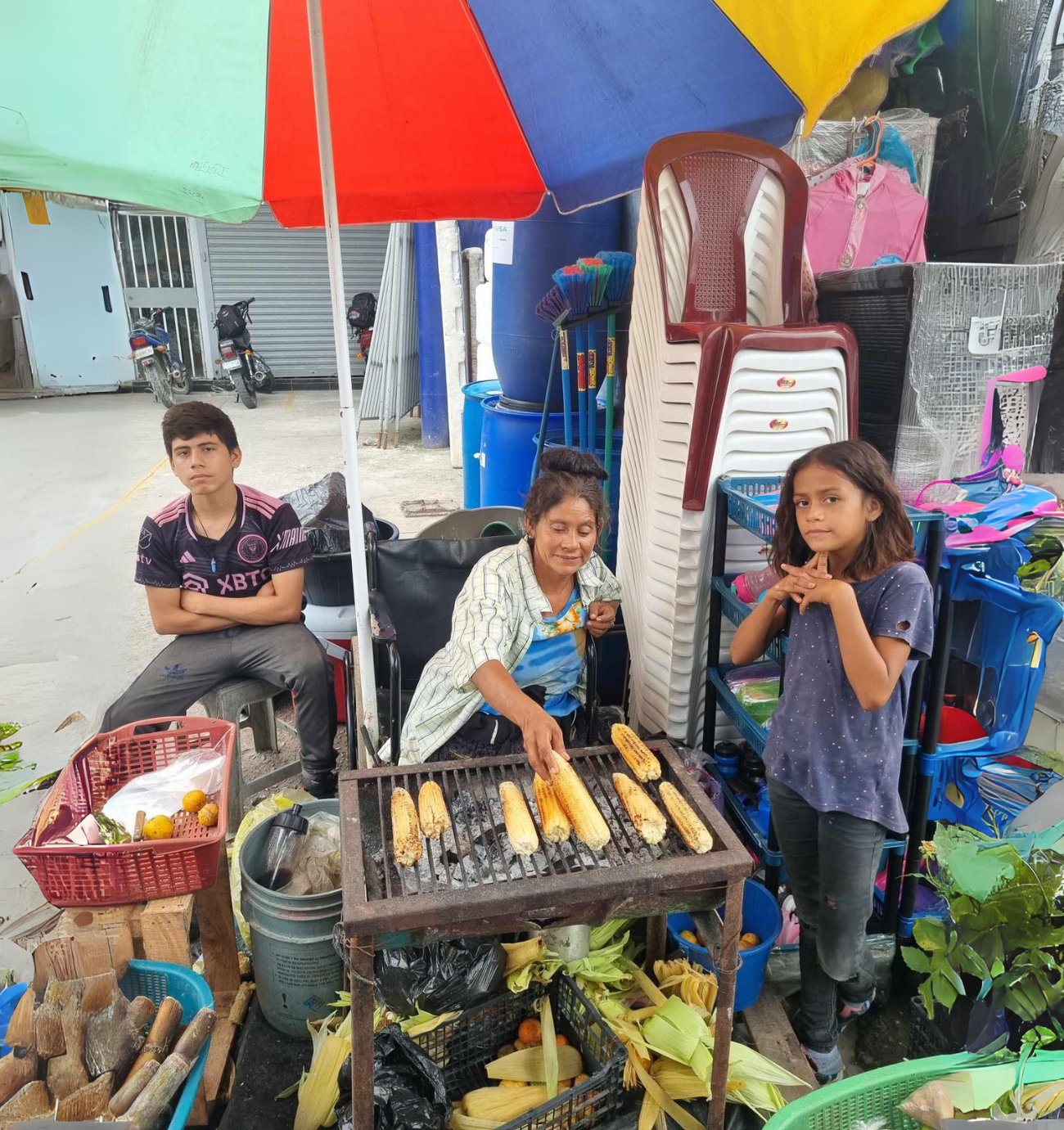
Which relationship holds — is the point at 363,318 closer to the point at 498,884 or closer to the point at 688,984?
the point at 688,984

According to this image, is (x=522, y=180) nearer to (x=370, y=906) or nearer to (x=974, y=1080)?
(x=370, y=906)

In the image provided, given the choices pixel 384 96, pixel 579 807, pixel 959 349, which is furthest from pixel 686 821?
pixel 384 96

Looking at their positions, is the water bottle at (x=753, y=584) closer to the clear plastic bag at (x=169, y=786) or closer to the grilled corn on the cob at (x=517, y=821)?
the grilled corn on the cob at (x=517, y=821)

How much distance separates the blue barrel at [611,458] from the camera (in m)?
5.00

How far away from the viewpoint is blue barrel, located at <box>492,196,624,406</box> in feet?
18.1

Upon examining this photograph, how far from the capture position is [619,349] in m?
4.92

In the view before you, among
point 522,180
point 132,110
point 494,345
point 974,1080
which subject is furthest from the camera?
point 494,345

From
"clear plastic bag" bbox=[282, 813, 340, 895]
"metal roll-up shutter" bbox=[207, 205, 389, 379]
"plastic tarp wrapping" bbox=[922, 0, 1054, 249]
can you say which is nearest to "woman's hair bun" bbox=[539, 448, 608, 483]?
"clear plastic bag" bbox=[282, 813, 340, 895]

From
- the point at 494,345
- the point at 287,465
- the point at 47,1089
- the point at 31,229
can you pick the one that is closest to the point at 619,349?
the point at 494,345

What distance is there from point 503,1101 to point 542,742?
915mm

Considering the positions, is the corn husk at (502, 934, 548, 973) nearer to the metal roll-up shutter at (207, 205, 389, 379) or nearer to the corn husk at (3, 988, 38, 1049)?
the corn husk at (3, 988, 38, 1049)

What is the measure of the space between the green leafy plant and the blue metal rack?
38cm

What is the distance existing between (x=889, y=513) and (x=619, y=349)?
313 cm

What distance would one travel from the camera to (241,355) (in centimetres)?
1395
